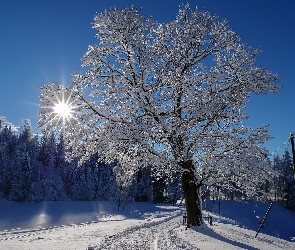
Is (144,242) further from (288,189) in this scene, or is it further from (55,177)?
(55,177)

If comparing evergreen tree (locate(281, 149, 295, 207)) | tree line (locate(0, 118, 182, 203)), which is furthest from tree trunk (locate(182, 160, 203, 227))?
evergreen tree (locate(281, 149, 295, 207))

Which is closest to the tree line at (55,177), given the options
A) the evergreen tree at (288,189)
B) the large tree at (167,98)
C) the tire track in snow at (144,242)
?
the evergreen tree at (288,189)

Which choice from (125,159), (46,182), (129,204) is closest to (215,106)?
(125,159)

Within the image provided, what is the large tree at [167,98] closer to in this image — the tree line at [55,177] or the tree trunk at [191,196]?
the tree trunk at [191,196]

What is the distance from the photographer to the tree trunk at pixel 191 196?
567 inches

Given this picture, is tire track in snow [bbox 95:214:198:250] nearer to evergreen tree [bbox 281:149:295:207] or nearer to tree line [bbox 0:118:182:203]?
tree line [bbox 0:118:182:203]

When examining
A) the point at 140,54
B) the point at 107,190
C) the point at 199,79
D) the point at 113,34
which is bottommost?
the point at 107,190

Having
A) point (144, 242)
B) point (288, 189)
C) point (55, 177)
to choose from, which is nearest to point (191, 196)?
point (144, 242)

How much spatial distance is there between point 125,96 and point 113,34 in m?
2.86

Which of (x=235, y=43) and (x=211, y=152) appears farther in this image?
(x=235, y=43)

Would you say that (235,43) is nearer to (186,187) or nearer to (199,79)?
(199,79)

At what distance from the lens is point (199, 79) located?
1216 centimetres

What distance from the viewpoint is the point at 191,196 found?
48.2 feet

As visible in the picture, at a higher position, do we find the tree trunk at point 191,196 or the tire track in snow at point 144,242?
the tree trunk at point 191,196
